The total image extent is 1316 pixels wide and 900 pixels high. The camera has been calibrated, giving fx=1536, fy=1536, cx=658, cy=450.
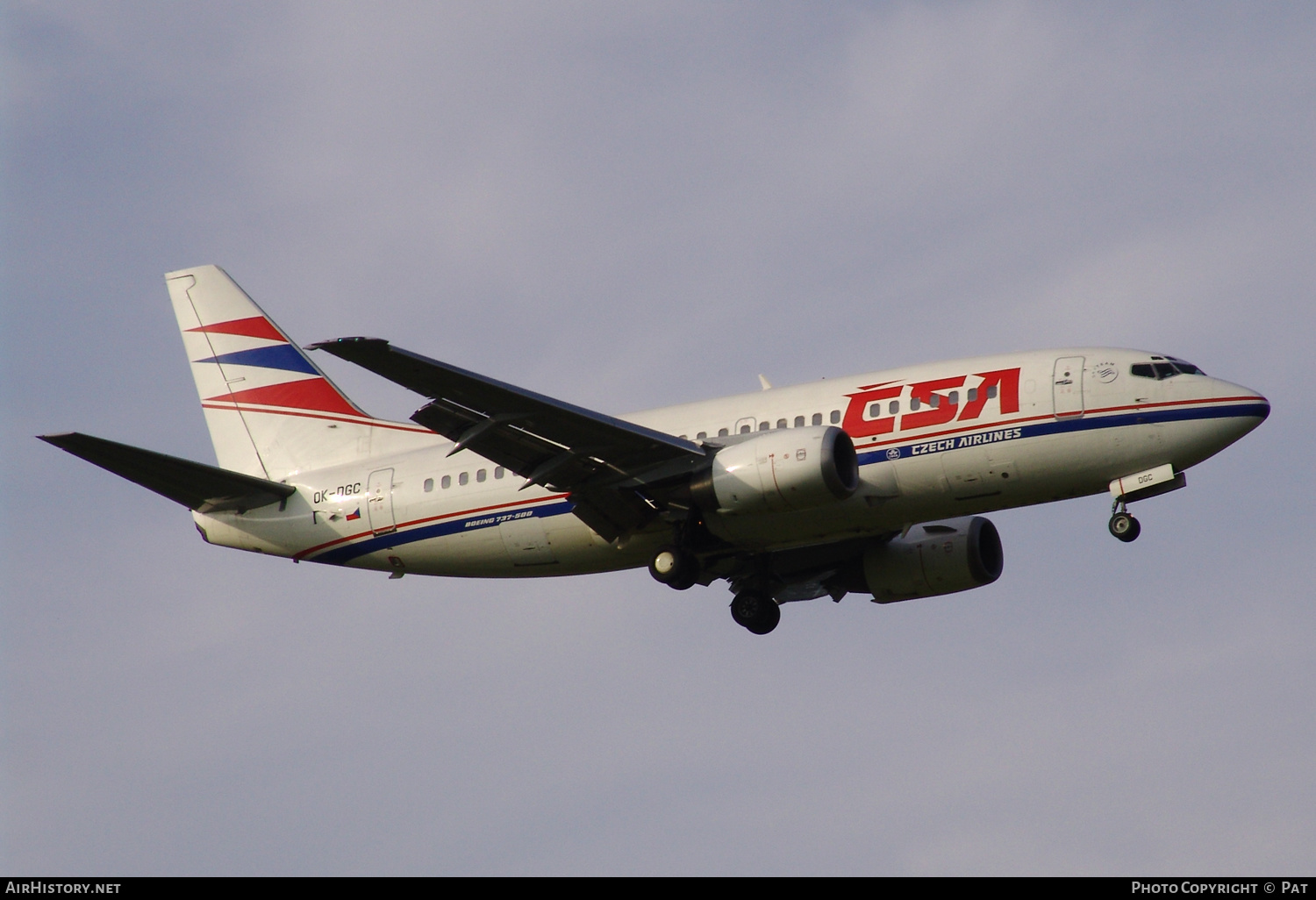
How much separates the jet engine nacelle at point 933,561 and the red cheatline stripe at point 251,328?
16410 millimetres

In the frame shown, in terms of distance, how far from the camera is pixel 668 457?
3155 cm

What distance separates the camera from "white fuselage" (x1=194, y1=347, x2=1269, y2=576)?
30266 mm

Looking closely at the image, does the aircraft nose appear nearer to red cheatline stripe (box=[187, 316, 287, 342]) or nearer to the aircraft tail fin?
the aircraft tail fin

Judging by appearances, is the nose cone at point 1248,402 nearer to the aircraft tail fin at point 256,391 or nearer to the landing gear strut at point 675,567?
the landing gear strut at point 675,567

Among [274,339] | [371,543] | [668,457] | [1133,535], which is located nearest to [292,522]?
[371,543]

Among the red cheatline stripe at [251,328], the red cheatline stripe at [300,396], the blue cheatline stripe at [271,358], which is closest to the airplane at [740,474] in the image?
the red cheatline stripe at [300,396]

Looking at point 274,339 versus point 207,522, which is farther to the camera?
point 274,339

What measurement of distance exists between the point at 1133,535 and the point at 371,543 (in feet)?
54.4

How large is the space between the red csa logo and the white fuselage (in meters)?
0.03

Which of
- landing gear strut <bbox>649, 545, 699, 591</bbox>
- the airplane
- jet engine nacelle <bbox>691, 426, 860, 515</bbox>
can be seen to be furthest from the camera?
landing gear strut <bbox>649, 545, 699, 591</bbox>

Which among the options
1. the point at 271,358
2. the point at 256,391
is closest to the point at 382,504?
the point at 256,391

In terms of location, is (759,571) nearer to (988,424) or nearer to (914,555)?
(914,555)

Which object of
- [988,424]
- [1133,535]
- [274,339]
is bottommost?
[1133,535]

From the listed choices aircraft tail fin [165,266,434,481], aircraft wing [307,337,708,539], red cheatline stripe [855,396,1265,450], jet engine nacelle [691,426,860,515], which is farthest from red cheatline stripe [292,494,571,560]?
red cheatline stripe [855,396,1265,450]
